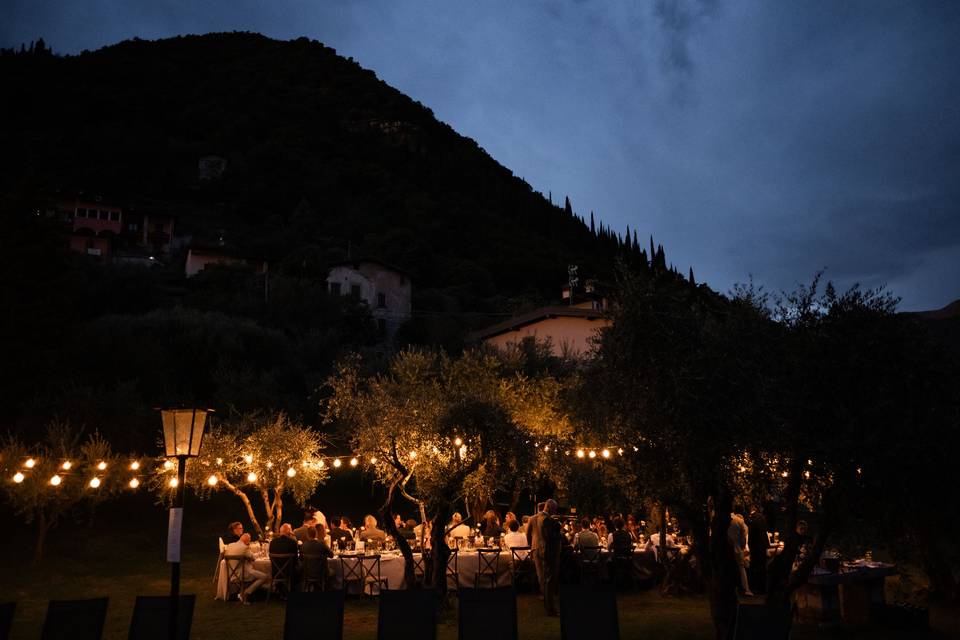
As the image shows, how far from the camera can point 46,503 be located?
17906 mm

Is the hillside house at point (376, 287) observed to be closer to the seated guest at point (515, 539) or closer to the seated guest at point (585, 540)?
the seated guest at point (515, 539)

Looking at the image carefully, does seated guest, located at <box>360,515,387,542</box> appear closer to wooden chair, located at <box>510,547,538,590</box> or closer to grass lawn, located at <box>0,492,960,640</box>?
grass lawn, located at <box>0,492,960,640</box>

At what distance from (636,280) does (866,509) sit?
13.6 ft

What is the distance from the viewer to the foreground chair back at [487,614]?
8.09 metres

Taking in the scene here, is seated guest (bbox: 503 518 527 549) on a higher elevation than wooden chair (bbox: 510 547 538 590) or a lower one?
higher

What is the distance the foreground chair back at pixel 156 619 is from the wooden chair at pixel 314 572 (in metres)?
5.53

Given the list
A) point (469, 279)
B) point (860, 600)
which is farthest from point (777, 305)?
point (469, 279)

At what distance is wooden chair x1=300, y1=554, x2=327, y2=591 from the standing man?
4298 millimetres

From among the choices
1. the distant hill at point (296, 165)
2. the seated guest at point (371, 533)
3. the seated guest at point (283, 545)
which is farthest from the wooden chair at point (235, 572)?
the distant hill at point (296, 165)

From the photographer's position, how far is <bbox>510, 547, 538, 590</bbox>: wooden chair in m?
14.7

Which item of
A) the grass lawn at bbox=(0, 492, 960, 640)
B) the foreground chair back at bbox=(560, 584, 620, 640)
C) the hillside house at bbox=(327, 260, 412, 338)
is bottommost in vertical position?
the grass lawn at bbox=(0, 492, 960, 640)

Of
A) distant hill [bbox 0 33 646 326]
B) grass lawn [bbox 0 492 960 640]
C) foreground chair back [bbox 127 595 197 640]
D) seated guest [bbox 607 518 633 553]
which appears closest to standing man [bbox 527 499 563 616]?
grass lawn [bbox 0 492 960 640]

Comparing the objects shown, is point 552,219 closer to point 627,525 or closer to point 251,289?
point 251,289

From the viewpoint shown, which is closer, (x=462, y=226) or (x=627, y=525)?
(x=627, y=525)
